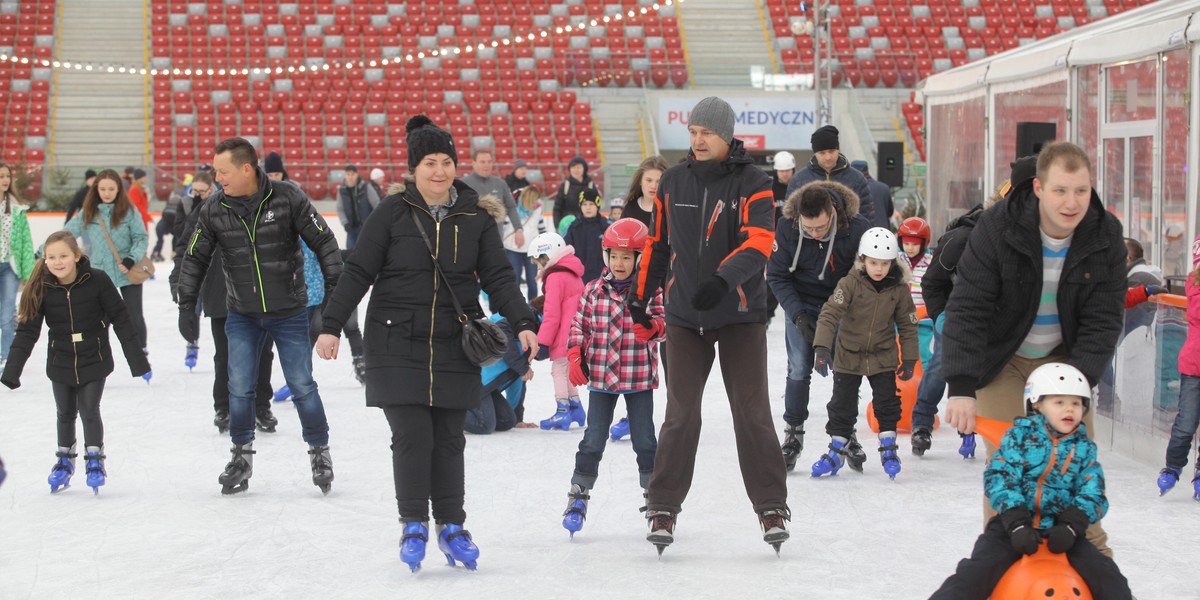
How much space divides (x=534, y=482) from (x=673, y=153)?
1854cm

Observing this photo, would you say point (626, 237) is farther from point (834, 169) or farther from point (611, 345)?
point (834, 169)

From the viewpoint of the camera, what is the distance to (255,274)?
5109mm

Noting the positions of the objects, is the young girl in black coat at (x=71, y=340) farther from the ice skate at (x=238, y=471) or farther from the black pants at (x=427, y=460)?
the black pants at (x=427, y=460)

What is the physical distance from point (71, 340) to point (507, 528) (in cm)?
193

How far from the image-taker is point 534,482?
18.1 feet

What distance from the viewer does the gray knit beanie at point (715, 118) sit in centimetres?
414

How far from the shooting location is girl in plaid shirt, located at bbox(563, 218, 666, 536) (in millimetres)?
4695


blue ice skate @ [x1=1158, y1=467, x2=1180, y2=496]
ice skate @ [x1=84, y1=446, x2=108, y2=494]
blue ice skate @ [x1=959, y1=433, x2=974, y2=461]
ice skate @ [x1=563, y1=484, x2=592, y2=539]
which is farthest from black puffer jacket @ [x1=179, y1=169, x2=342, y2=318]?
blue ice skate @ [x1=1158, y1=467, x2=1180, y2=496]

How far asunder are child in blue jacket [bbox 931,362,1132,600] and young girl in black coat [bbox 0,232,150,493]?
3.49 metres

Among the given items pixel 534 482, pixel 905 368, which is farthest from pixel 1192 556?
pixel 534 482

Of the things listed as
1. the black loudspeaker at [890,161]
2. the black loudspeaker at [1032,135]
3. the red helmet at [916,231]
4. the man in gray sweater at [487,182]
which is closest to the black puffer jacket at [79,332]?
the red helmet at [916,231]

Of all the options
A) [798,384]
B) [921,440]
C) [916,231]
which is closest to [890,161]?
[916,231]

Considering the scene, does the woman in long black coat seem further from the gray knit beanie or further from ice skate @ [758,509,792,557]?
ice skate @ [758,509,792,557]

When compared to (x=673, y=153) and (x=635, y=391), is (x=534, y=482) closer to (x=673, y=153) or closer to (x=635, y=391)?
(x=635, y=391)
